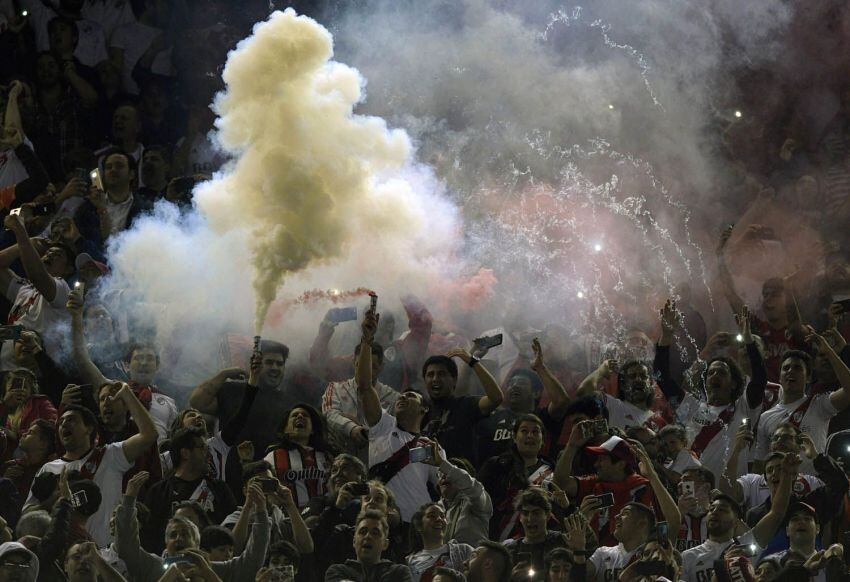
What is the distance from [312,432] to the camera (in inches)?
368

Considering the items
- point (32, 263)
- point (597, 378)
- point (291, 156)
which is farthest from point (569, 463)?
point (291, 156)

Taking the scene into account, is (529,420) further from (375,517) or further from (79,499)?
(79,499)

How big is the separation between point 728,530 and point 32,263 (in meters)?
5.03

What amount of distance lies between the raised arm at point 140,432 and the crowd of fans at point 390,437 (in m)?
0.01

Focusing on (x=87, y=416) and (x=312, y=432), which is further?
(x=312, y=432)

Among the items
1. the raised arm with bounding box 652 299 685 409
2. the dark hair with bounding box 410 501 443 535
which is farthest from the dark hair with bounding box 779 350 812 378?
the dark hair with bounding box 410 501 443 535

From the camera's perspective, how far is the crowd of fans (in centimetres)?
835

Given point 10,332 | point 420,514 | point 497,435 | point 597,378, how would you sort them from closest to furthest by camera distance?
1. point 420,514
2. point 497,435
3. point 10,332
4. point 597,378

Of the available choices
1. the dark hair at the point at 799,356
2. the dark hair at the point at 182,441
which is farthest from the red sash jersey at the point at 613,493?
the dark hair at the point at 182,441

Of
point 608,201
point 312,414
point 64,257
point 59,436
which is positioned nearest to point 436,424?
point 312,414

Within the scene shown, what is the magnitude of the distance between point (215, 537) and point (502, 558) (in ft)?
5.17

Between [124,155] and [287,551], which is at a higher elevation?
[124,155]

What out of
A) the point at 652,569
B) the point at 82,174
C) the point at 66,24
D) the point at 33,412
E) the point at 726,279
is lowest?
the point at 652,569

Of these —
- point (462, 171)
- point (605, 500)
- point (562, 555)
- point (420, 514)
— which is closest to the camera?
point (562, 555)
